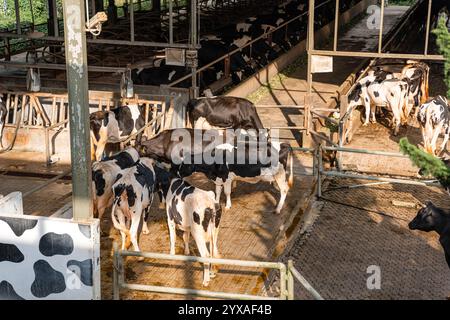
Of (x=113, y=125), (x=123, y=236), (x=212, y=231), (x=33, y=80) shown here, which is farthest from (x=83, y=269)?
(x=33, y=80)

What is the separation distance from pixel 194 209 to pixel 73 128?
82.7 inches

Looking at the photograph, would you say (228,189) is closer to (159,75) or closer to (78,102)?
(78,102)

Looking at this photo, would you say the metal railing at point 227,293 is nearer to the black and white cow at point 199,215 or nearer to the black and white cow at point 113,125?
the black and white cow at point 199,215

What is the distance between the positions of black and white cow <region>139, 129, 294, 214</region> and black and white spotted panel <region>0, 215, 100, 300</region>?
408 cm

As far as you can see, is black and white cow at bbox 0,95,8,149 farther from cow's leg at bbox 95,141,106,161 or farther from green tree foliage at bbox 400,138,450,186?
green tree foliage at bbox 400,138,450,186

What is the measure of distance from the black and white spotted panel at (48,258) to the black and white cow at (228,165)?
4.08 meters

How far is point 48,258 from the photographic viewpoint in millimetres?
8391

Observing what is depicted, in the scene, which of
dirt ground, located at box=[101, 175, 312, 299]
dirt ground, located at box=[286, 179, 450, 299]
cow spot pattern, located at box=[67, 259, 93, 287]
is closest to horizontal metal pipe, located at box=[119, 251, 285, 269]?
cow spot pattern, located at box=[67, 259, 93, 287]

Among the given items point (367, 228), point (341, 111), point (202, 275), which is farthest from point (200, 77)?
point (202, 275)

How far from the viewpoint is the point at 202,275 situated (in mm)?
9914

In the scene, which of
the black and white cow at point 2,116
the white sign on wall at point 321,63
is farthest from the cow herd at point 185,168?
the black and white cow at point 2,116

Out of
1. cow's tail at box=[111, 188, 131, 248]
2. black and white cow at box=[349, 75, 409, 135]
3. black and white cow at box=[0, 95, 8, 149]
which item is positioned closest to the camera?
cow's tail at box=[111, 188, 131, 248]

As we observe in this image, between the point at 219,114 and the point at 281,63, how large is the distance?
848 cm

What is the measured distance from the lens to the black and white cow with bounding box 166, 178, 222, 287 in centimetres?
954
